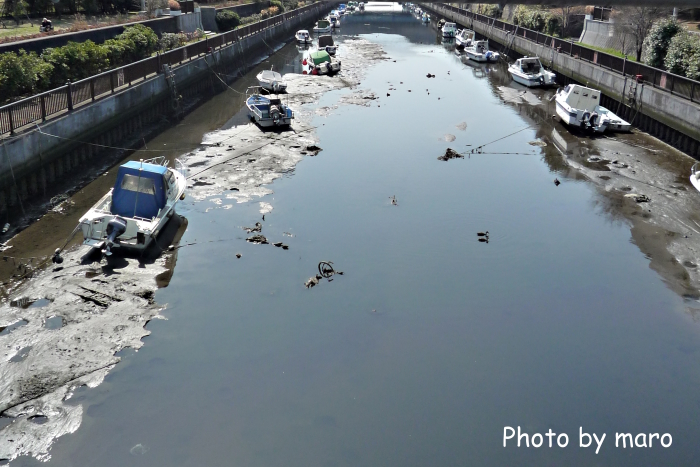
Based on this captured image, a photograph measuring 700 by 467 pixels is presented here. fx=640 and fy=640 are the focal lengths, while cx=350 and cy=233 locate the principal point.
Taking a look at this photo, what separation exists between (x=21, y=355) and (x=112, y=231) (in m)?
4.98

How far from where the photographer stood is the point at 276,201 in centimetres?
2456

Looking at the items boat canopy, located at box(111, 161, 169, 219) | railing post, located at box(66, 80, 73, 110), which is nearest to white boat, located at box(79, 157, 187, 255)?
boat canopy, located at box(111, 161, 169, 219)

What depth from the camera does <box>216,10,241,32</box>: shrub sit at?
70062mm

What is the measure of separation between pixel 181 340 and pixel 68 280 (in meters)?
4.19

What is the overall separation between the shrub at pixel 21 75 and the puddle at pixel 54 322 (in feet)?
48.6

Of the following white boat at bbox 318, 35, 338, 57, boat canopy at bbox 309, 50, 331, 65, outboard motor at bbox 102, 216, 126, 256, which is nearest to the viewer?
outboard motor at bbox 102, 216, 126, 256

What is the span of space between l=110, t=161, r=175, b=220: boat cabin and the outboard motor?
4.66ft

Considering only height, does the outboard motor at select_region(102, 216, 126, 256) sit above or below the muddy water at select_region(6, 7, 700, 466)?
above

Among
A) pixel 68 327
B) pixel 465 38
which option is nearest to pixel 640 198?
pixel 68 327

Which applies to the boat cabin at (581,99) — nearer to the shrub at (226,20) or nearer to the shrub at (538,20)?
the shrub at (538,20)

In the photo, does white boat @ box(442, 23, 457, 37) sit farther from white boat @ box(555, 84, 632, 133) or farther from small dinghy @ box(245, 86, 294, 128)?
small dinghy @ box(245, 86, 294, 128)

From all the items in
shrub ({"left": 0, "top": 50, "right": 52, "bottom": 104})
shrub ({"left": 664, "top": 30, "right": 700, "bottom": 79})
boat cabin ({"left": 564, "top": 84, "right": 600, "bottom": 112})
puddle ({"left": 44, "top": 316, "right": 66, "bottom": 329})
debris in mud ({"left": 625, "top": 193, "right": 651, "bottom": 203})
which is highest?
shrub ({"left": 0, "top": 50, "right": 52, "bottom": 104})

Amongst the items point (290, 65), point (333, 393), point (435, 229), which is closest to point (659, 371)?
point (333, 393)

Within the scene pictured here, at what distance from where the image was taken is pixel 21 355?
14.3 metres
